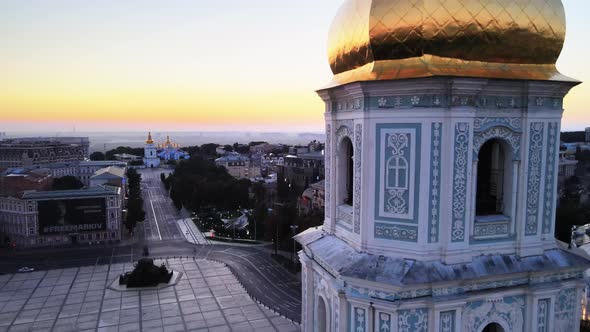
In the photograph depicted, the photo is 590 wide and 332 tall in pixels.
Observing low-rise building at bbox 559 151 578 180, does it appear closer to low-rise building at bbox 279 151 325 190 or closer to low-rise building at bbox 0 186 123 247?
low-rise building at bbox 279 151 325 190

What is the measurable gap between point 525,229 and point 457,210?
171cm

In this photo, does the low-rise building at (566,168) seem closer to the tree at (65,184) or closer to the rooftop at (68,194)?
the rooftop at (68,194)

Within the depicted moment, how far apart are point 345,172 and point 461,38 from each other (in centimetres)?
403

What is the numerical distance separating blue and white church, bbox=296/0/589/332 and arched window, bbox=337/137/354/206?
1076 mm

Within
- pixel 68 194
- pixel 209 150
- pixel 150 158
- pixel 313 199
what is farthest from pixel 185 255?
pixel 209 150

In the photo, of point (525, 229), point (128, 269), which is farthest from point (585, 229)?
point (128, 269)

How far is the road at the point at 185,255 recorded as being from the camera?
3656 centimetres

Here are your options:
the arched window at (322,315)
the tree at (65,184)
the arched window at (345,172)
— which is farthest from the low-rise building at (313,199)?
the arched window at (345,172)

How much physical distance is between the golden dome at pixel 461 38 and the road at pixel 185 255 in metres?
26.1

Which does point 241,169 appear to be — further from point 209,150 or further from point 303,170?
point 209,150

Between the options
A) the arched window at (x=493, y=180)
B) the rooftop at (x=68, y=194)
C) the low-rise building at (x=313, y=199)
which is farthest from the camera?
the low-rise building at (x=313, y=199)

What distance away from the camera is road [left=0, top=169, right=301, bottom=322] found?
120 feet

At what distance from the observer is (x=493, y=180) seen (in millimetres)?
10172

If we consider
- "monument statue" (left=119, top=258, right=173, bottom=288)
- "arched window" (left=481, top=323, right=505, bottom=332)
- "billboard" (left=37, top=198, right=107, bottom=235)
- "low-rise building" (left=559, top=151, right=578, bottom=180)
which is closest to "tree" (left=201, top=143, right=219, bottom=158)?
"billboard" (left=37, top=198, right=107, bottom=235)
